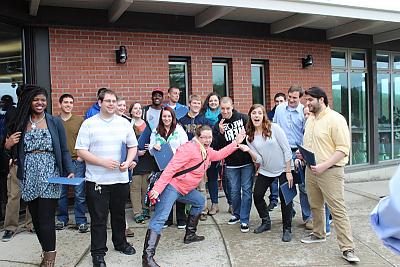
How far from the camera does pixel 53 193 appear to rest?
3.97 metres

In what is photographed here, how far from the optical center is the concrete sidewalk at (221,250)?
4.23 metres

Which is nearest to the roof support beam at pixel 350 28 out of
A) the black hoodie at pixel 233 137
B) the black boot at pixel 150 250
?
the black hoodie at pixel 233 137

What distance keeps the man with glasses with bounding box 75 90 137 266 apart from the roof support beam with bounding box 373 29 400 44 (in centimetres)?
699

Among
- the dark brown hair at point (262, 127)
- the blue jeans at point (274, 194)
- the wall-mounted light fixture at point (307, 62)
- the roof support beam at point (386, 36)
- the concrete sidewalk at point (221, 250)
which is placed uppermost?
the roof support beam at point (386, 36)

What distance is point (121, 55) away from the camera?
6406 millimetres

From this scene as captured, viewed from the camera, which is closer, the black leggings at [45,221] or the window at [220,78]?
the black leggings at [45,221]

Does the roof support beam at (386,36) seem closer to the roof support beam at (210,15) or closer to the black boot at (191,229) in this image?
the roof support beam at (210,15)

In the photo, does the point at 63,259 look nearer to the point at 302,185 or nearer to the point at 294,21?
the point at 302,185

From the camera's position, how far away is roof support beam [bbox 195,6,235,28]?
6.38 meters

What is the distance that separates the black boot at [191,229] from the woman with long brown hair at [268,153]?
0.82 metres

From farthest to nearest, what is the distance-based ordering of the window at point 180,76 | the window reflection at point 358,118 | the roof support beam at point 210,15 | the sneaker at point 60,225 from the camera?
the window reflection at point 358,118, the window at point 180,76, the roof support beam at point 210,15, the sneaker at point 60,225

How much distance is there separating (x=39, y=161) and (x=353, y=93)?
7.49 m

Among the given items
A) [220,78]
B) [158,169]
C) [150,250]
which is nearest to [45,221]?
[150,250]

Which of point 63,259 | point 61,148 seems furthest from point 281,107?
point 63,259
